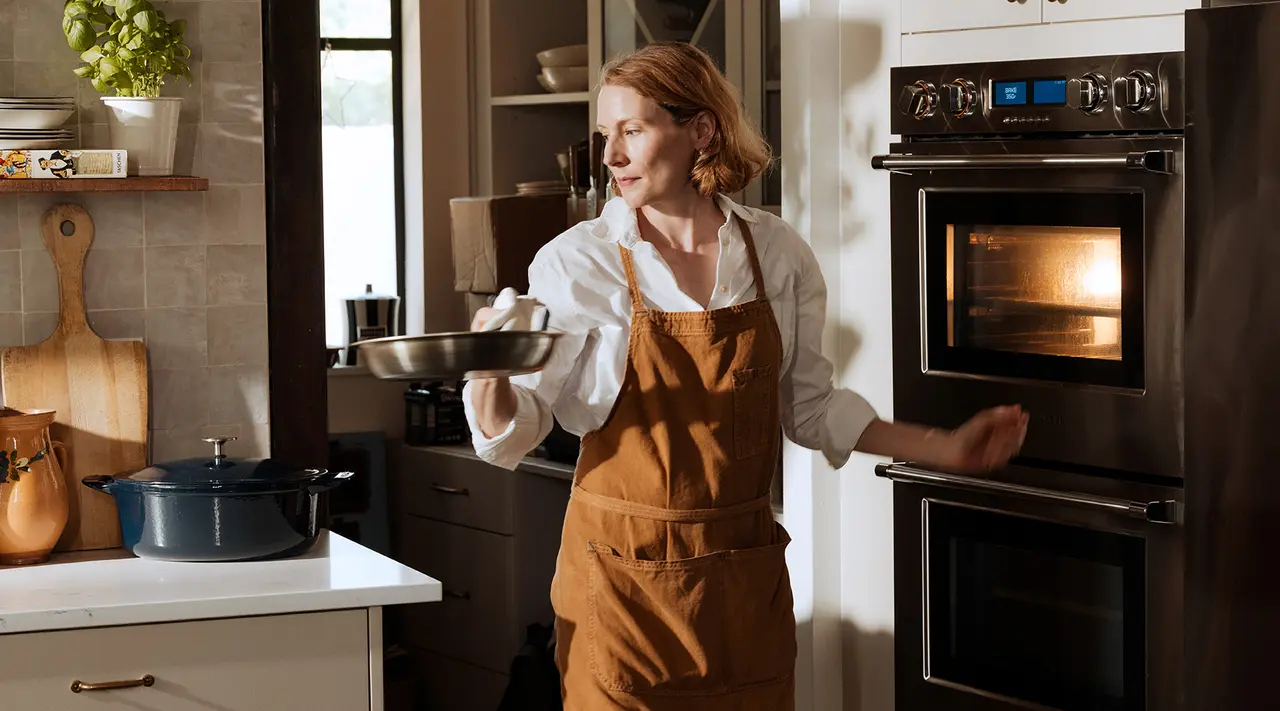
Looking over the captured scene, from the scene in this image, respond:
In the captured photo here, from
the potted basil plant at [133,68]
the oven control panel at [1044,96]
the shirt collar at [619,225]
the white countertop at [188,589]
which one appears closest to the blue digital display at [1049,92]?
the oven control panel at [1044,96]

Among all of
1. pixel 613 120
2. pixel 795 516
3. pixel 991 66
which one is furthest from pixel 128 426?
pixel 991 66

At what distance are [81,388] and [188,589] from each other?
484mm

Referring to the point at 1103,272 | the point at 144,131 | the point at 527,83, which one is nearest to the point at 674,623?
the point at 1103,272

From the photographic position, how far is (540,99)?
416cm

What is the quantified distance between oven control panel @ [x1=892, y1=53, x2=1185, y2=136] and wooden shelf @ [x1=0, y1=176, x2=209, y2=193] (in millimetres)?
1228

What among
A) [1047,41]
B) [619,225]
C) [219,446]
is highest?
[1047,41]

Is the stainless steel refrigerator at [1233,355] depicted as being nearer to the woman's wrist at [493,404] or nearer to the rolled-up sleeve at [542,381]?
the rolled-up sleeve at [542,381]

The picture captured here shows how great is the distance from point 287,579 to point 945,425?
3.96ft

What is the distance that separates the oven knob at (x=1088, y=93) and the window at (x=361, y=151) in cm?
244

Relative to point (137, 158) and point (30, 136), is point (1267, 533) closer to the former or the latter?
point (137, 158)

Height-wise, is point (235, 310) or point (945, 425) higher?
point (235, 310)

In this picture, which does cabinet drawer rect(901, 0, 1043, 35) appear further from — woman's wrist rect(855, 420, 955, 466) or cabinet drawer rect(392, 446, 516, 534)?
cabinet drawer rect(392, 446, 516, 534)

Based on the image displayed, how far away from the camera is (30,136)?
221cm

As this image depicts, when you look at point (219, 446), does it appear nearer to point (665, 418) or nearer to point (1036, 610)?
point (665, 418)
